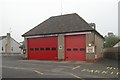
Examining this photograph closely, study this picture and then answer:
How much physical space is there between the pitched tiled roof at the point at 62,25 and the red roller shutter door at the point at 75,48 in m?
1.15

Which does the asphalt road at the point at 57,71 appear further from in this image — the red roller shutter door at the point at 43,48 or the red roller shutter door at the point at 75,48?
the red roller shutter door at the point at 43,48

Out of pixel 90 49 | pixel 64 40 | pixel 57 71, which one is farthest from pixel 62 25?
pixel 57 71

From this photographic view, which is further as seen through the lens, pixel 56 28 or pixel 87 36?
pixel 56 28

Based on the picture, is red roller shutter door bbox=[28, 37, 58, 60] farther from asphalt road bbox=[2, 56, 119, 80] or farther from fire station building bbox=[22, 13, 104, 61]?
asphalt road bbox=[2, 56, 119, 80]

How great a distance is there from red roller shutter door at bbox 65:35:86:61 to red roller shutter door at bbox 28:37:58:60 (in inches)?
78.5

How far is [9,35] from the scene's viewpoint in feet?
214

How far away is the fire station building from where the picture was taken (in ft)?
103

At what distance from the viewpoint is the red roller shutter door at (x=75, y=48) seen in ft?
104

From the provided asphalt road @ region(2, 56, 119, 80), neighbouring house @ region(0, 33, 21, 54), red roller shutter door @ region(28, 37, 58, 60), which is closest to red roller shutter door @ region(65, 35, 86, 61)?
red roller shutter door @ region(28, 37, 58, 60)

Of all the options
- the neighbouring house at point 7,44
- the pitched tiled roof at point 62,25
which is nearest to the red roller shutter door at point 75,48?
the pitched tiled roof at point 62,25

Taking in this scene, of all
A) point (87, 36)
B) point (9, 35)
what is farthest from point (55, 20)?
point (9, 35)

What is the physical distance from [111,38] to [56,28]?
46641 millimetres

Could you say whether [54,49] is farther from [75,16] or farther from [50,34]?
[75,16]

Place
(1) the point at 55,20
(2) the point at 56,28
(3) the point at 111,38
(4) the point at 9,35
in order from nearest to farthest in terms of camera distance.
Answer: (2) the point at 56,28, (1) the point at 55,20, (4) the point at 9,35, (3) the point at 111,38
